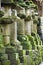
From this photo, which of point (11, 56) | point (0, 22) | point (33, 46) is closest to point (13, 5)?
point (0, 22)

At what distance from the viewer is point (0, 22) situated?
50.0ft

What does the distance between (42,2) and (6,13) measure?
2021 cm

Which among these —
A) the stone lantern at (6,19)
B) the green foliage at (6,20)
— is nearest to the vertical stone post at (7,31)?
the stone lantern at (6,19)

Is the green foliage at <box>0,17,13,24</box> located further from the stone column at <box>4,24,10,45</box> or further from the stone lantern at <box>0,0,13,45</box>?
the stone column at <box>4,24,10,45</box>

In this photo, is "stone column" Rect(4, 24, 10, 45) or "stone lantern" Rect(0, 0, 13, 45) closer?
"stone lantern" Rect(0, 0, 13, 45)

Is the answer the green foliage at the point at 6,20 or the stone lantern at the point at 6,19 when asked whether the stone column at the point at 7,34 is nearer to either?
the stone lantern at the point at 6,19

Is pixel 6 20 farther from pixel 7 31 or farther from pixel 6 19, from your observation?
pixel 7 31

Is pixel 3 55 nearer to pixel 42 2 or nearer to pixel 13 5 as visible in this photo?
pixel 13 5

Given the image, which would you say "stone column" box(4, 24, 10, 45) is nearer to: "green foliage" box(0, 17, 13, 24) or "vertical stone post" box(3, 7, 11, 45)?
"vertical stone post" box(3, 7, 11, 45)

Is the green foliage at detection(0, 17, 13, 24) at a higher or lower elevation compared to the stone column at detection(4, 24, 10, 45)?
higher

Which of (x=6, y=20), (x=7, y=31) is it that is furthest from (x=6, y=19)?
(x=7, y=31)

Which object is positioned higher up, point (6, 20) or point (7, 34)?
point (6, 20)

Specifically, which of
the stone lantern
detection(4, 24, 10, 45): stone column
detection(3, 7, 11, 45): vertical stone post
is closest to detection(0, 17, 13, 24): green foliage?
the stone lantern

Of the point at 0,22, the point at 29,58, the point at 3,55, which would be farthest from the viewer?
the point at 29,58
